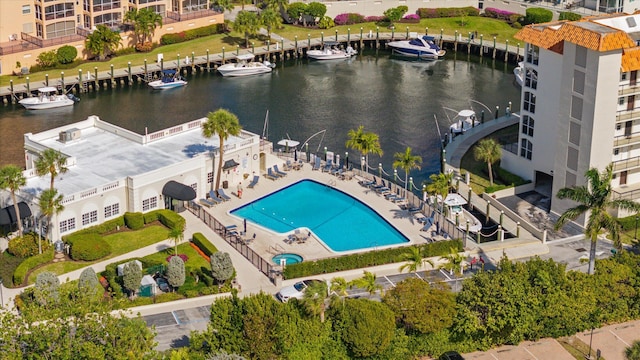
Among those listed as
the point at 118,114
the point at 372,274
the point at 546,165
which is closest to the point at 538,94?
the point at 546,165

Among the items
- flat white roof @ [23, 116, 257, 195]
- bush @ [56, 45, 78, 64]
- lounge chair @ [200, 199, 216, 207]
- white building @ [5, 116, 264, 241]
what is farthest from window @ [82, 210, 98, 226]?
bush @ [56, 45, 78, 64]

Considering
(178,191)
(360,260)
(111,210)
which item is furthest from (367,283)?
(111,210)

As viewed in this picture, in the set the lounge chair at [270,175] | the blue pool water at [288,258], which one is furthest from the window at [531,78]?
the blue pool water at [288,258]

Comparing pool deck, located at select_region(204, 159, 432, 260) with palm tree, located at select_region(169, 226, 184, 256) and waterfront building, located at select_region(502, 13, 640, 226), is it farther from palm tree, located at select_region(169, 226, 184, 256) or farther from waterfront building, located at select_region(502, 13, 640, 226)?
waterfront building, located at select_region(502, 13, 640, 226)

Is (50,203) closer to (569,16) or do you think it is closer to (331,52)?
(331,52)

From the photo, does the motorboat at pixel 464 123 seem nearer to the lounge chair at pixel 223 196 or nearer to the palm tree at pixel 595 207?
the lounge chair at pixel 223 196
